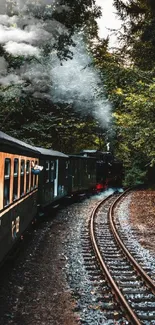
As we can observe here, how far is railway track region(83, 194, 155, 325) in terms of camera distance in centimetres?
600

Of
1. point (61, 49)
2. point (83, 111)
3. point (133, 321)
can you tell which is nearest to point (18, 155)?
point (133, 321)

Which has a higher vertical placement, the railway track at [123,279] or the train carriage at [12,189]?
the train carriage at [12,189]

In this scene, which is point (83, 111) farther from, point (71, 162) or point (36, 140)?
point (71, 162)

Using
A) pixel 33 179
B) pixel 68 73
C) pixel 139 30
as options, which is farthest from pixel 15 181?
pixel 68 73

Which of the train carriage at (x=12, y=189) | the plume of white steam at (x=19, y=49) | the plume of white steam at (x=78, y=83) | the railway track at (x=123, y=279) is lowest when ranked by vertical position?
the railway track at (x=123, y=279)

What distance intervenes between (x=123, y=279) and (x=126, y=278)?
91 millimetres

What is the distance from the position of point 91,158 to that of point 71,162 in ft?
16.5

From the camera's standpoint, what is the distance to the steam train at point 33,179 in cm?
687

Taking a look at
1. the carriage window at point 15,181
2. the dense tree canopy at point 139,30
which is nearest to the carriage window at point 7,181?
the carriage window at point 15,181

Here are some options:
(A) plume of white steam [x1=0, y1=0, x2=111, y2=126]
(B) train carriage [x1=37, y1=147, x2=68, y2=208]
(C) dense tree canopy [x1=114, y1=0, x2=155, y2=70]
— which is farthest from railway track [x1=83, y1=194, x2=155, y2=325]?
(C) dense tree canopy [x1=114, y1=0, x2=155, y2=70]

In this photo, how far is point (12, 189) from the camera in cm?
748

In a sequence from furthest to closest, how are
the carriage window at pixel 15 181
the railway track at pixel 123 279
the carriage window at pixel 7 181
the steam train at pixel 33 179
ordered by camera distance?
the carriage window at pixel 15 181, the steam train at pixel 33 179, the carriage window at pixel 7 181, the railway track at pixel 123 279

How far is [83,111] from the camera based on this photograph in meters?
29.8

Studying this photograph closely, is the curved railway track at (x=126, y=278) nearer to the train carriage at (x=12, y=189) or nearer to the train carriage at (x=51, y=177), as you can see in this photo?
the train carriage at (x=12, y=189)
